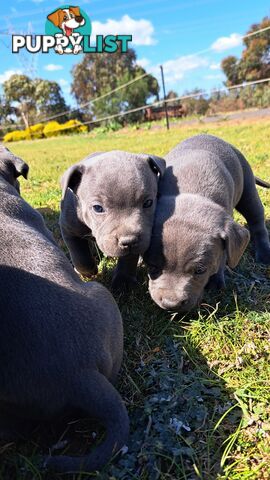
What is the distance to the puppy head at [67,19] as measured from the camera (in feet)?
80.1

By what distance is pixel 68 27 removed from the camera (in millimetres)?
24875

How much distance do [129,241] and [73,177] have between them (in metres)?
1.06

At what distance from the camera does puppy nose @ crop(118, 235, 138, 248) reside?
3.29 m

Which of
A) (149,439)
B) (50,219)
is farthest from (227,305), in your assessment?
(50,219)

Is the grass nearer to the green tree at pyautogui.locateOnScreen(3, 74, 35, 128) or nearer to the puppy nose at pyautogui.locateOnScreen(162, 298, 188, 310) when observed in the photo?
the puppy nose at pyautogui.locateOnScreen(162, 298, 188, 310)

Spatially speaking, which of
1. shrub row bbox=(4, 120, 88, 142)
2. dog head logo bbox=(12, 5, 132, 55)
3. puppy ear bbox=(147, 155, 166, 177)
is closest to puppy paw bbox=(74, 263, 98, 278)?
puppy ear bbox=(147, 155, 166, 177)

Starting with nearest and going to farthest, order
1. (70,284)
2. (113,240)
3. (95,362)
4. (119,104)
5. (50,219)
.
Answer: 1. (95,362)
2. (70,284)
3. (113,240)
4. (50,219)
5. (119,104)

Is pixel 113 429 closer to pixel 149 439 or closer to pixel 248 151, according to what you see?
pixel 149 439

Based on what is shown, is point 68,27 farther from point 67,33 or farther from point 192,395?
point 192,395

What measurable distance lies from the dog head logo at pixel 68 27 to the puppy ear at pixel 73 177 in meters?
23.0

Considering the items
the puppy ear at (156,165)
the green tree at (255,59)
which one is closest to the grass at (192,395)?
the puppy ear at (156,165)

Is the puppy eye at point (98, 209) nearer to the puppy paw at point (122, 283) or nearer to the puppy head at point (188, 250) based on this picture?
the puppy head at point (188, 250)

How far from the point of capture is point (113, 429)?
219 centimetres

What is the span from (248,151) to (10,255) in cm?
827
